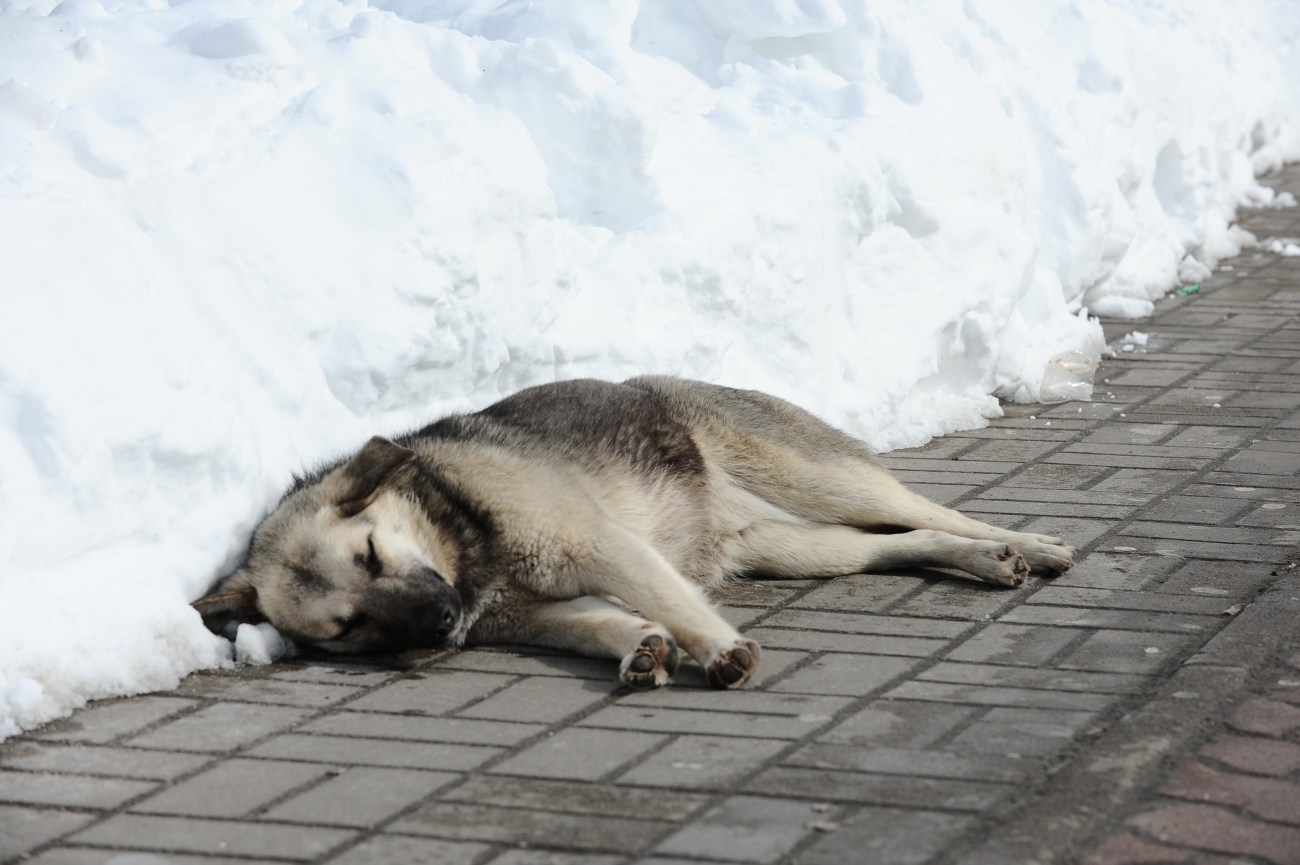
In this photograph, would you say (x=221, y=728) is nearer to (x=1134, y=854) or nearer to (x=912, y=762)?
(x=912, y=762)

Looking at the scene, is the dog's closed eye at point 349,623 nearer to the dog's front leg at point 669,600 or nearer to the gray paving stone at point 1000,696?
the dog's front leg at point 669,600

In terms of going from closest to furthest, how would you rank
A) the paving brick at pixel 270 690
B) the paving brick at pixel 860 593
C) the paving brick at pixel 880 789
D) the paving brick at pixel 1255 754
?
1. the paving brick at pixel 880 789
2. the paving brick at pixel 1255 754
3. the paving brick at pixel 270 690
4. the paving brick at pixel 860 593

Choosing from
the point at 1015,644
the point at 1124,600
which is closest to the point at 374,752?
the point at 1015,644

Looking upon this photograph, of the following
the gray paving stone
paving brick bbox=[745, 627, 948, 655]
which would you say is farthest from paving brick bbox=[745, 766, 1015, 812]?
paving brick bbox=[745, 627, 948, 655]

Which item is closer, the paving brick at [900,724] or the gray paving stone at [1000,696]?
the paving brick at [900,724]

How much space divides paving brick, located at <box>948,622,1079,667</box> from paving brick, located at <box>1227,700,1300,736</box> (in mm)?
574

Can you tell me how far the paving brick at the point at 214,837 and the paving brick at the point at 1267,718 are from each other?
2032mm

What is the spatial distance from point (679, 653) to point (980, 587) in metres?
1.19

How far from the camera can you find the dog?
4.25 meters

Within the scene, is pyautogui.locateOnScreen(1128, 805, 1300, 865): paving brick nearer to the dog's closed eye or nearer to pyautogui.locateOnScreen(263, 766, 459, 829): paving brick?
pyautogui.locateOnScreen(263, 766, 459, 829): paving brick

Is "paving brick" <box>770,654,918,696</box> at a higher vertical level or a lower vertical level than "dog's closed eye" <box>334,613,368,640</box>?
lower

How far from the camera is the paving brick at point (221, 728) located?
369 cm

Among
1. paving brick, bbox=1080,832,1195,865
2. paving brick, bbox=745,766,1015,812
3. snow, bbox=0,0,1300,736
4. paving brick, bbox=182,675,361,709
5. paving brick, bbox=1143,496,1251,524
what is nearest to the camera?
paving brick, bbox=1080,832,1195,865

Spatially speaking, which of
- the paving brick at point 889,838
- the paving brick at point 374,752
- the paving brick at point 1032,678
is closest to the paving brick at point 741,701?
the paving brick at point 1032,678
